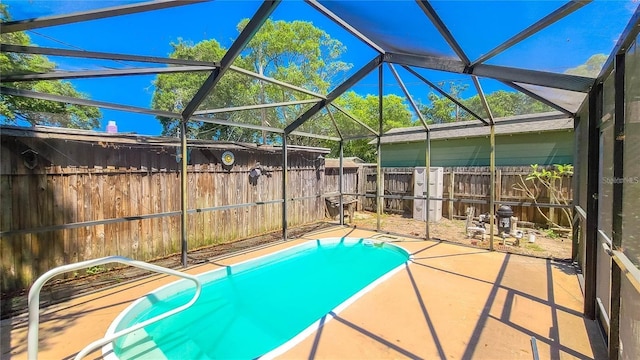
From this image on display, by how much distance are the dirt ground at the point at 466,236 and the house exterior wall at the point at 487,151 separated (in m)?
2.75

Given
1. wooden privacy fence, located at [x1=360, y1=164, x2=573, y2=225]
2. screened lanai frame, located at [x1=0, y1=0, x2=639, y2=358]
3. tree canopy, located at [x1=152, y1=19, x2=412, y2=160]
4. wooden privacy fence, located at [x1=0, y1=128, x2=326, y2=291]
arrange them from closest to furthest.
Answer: screened lanai frame, located at [x1=0, y1=0, x2=639, y2=358] → wooden privacy fence, located at [x1=0, y1=128, x2=326, y2=291] → tree canopy, located at [x1=152, y1=19, x2=412, y2=160] → wooden privacy fence, located at [x1=360, y1=164, x2=573, y2=225]

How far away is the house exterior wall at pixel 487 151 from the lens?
8.77 metres

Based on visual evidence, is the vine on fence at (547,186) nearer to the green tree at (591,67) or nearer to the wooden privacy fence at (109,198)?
the green tree at (591,67)

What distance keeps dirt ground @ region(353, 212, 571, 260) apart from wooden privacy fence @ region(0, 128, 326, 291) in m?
4.01

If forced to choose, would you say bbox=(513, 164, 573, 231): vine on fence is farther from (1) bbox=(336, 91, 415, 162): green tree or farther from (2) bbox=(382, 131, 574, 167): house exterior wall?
(1) bbox=(336, 91, 415, 162): green tree

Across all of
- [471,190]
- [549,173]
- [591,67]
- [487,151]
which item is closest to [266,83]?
[591,67]

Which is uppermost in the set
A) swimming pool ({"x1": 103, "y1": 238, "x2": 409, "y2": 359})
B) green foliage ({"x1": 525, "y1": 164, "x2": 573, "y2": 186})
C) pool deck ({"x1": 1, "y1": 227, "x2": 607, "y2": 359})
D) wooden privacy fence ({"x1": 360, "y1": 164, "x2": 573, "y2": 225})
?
green foliage ({"x1": 525, "y1": 164, "x2": 573, "y2": 186})

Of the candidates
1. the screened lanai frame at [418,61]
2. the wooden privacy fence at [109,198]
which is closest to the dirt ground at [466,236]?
the screened lanai frame at [418,61]

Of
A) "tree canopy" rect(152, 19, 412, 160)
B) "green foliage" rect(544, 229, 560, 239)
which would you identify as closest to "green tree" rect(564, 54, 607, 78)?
"tree canopy" rect(152, 19, 412, 160)

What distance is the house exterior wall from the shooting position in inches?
345

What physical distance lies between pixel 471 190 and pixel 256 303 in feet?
26.8

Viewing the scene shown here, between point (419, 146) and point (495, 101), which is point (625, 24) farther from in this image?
point (419, 146)

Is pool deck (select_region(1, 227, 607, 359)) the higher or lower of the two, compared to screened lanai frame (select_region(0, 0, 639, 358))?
lower

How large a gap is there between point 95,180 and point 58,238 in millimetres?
1051
